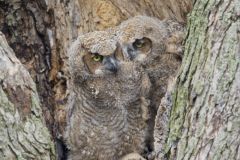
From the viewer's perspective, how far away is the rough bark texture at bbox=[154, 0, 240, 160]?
233 centimetres

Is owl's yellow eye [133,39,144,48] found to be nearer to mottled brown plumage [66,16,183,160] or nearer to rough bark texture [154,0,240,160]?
mottled brown plumage [66,16,183,160]

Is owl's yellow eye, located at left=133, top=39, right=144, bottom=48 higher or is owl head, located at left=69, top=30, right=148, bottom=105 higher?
owl's yellow eye, located at left=133, top=39, right=144, bottom=48

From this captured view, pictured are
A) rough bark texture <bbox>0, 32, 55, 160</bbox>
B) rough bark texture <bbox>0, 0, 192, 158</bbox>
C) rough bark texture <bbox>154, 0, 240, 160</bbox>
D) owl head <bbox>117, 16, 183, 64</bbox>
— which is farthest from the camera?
rough bark texture <bbox>0, 0, 192, 158</bbox>

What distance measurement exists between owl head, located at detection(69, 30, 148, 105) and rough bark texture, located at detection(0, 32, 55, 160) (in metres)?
0.62

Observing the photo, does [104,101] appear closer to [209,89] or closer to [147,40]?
[147,40]

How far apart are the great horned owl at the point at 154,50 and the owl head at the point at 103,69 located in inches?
2.7

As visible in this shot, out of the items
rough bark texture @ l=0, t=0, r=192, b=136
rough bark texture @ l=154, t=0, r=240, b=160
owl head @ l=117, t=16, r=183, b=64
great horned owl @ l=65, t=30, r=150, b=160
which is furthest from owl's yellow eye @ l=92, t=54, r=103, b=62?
rough bark texture @ l=154, t=0, r=240, b=160

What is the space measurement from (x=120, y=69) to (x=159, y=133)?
1.37 feet

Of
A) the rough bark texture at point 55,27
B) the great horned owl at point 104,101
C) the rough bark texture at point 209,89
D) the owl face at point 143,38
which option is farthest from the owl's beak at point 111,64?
the rough bark texture at point 209,89

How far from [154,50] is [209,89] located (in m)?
1.14

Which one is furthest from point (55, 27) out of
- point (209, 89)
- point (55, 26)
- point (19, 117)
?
point (209, 89)

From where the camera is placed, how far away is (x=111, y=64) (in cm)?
334

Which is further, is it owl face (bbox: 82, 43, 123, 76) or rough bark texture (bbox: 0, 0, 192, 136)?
rough bark texture (bbox: 0, 0, 192, 136)

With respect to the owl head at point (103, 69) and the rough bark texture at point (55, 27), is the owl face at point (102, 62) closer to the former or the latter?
the owl head at point (103, 69)
